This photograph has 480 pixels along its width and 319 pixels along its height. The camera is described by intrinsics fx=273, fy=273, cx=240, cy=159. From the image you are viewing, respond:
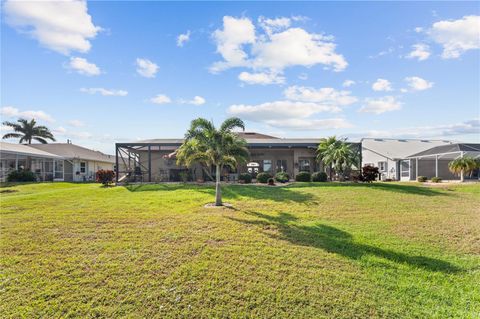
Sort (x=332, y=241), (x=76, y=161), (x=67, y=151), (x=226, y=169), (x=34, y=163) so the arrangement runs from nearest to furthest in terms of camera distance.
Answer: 1. (x=332, y=241)
2. (x=226, y=169)
3. (x=34, y=163)
4. (x=76, y=161)
5. (x=67, y=151)

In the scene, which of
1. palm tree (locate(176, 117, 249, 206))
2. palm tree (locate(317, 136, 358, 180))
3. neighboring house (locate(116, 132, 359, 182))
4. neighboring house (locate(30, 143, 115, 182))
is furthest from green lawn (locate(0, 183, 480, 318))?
neighboring house (locate(30, 143, 115, 182))

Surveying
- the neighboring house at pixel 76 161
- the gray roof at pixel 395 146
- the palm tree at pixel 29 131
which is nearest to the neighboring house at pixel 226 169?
the neighboring house at pixel 76 161

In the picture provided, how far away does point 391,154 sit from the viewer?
110 feet

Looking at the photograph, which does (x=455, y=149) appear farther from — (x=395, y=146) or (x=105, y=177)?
(x=105, y=177)

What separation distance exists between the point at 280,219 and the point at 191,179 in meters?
16.3

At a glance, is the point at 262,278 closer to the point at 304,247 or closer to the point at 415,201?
the point at 304,247

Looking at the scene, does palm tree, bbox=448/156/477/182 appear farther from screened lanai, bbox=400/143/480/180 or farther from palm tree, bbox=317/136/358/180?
palm tree, bbox=317/136/358/180

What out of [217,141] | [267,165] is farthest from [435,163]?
[217,141]

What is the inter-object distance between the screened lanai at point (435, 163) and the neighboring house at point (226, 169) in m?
11.1

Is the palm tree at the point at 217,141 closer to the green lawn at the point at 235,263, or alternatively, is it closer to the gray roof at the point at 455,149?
the green lawn at the point at 235,263

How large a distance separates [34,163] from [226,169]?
854 inches

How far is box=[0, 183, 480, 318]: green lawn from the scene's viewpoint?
5.00 metres

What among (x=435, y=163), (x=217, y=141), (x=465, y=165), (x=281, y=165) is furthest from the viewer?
(x=435, y=163)

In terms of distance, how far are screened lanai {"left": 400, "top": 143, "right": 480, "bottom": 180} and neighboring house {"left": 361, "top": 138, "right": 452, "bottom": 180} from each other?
282 mm
